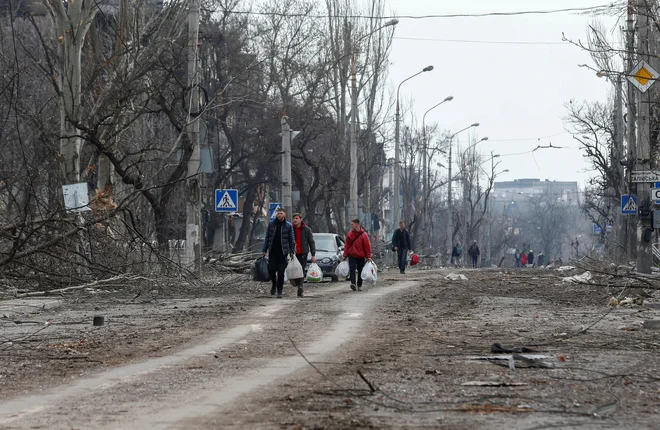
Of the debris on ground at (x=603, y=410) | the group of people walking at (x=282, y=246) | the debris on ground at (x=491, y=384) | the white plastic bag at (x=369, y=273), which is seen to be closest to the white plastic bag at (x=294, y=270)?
→ the group of people walking at (x=282, y=246)

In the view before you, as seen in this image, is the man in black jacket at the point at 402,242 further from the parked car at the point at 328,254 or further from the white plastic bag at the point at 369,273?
the white plastic bag at the point at 369,273

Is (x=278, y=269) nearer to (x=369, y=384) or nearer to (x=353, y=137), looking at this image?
(x=369, y=384)

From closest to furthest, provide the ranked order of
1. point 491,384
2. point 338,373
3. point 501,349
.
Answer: point 491,384 → point 338,373 → point 501,349

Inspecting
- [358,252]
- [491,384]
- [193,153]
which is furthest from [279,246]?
[491,384]

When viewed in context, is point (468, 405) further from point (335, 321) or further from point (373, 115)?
point (373, 115)

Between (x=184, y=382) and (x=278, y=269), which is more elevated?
(x=278, y=269)

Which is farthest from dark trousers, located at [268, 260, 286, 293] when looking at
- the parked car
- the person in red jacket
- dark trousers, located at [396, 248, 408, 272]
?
dark trousers, located at [396, 248, 408, 272]

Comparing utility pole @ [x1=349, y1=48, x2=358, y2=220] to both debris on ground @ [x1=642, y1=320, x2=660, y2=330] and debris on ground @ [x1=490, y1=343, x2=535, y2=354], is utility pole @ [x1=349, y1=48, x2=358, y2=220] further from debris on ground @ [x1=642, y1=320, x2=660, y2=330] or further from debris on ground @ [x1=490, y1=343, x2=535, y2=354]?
debris on ground @ [x1=490, y1=343, x2=535, y2=354]

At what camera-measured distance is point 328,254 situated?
33656 millimetres

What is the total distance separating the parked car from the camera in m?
33.1

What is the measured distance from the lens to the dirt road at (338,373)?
6.59 meters

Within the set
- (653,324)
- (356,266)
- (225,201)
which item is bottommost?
(653,324)

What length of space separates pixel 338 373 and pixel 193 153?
21.4m

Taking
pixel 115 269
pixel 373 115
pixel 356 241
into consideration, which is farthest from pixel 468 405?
pixel 373 115
